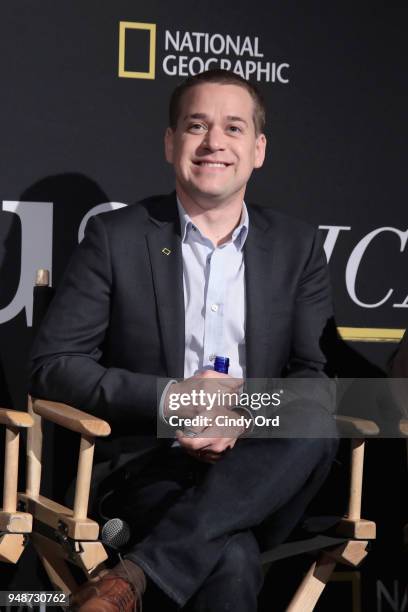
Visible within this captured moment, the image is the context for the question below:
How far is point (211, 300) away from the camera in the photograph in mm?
3354

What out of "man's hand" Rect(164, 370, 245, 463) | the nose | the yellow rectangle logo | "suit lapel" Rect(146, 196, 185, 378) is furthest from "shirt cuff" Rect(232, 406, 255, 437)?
the yellow rectangle logo

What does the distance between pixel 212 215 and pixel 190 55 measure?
779 millimetres

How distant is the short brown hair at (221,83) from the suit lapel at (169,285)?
349 mm

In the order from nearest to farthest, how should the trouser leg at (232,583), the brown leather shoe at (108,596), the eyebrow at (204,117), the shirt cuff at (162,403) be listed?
the brown leather shoe at (108,596)
the trouser leg at (232,583)
the shirt cuff at (162,403)
the eyebrow at (204,117)

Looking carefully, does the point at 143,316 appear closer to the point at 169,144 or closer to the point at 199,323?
the point at 199,323

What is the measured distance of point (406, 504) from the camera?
4141 mm

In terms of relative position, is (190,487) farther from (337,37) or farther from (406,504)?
(337,37)

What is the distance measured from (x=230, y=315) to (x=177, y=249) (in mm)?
258

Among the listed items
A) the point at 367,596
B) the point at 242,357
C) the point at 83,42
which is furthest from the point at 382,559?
the point at 83,42

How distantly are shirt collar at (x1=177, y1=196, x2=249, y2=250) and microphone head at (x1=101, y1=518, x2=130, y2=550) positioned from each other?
0.92 metres

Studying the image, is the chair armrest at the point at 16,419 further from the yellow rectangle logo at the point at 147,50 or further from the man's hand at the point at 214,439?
the yellow rectangle logo at the point at 147,50

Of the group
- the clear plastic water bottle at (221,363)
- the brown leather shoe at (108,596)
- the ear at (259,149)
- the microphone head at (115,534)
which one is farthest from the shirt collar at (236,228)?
the brown leather shoe at (108,596)

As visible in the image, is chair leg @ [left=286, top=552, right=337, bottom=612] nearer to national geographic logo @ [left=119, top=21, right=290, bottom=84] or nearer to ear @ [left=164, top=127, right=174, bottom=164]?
ear @ [left=164, top=127, right=174, bottom=164]

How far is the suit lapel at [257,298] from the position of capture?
3340 mm
